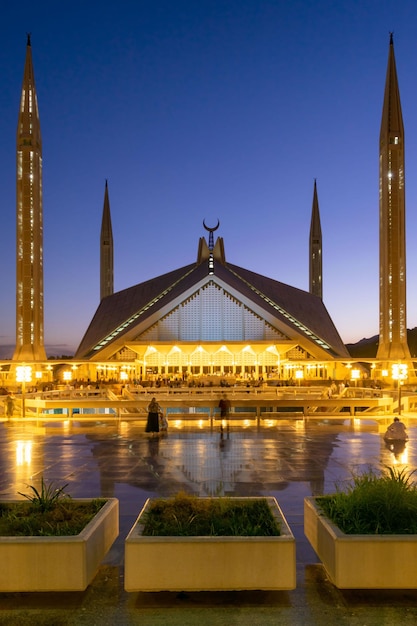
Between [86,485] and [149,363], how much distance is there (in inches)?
1232

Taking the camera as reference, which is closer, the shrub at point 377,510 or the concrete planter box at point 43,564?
the concrete planter box at point 43,564

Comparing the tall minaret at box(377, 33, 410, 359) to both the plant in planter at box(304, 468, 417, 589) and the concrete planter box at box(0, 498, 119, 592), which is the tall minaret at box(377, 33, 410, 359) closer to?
the plant in planter at box(304, 468, 417, 589)

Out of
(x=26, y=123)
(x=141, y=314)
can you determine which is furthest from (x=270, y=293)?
(x=26, y=123)

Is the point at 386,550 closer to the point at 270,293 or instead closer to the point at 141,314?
the point at 141,314

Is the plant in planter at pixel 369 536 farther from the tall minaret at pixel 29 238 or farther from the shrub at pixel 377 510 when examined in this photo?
the tall minaret at pixel 29 238

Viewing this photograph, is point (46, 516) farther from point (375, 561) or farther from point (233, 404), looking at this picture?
point (233, 404)

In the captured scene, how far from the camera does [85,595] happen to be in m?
3.75

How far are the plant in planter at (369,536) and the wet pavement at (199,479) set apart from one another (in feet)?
0.37

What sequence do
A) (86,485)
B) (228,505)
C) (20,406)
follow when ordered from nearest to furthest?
(228,505) → (86,485) → (20,406)

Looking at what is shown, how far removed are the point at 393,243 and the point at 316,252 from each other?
1091 inches

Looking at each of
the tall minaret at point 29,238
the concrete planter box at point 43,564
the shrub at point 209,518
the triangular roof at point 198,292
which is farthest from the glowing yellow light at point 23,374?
the triangular roof at point 198,292

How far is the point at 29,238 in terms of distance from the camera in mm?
35219

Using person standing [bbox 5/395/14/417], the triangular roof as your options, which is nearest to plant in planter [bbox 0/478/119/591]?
person standing [bbox 5/395/14/417]

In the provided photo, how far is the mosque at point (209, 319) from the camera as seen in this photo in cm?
3525
